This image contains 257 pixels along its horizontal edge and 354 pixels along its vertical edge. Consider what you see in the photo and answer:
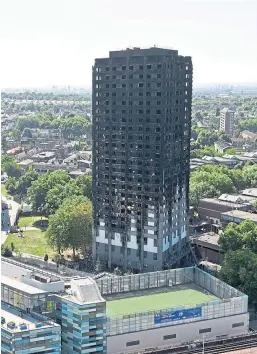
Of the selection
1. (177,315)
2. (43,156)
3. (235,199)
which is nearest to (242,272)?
(177,315)

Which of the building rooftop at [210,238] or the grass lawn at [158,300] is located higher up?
the grass lawn at [158,300]

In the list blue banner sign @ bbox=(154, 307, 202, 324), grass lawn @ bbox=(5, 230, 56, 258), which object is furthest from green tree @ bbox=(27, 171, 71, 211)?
blue banner sign @ bbox=(154, 307, 202, 324)

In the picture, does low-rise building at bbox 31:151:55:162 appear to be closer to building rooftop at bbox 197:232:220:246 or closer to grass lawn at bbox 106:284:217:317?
building rooftop at bbox 197:232:220:246

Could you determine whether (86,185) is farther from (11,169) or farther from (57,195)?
(11,169)

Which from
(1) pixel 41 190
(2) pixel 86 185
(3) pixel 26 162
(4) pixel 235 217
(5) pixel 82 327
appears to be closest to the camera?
(5) pixel 82 327

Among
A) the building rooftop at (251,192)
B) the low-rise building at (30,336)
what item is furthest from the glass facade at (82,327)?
the building rooftop at (251,192)

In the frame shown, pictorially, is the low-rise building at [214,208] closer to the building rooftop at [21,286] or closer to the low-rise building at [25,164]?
the building rooftop at [21,286]

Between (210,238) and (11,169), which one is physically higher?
(11,169)
